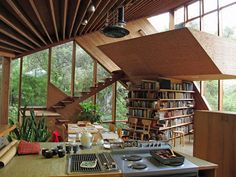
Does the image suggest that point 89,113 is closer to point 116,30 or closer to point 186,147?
point 186,147

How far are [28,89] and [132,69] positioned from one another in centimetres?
403

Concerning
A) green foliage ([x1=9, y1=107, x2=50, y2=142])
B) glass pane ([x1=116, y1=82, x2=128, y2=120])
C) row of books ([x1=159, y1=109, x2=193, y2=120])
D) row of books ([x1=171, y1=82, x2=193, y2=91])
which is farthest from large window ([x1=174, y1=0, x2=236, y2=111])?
green foliage ([x1=9, y1=107, x2=50, y2=142])

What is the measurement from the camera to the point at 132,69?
8.08 m

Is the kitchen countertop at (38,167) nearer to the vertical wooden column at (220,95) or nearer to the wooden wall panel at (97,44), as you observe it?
the vertical wooden column at (220,95)

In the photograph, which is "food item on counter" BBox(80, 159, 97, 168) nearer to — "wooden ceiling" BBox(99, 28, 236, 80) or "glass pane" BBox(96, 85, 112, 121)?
"wooden ceiling" BBox(99, 28, 236, 80)

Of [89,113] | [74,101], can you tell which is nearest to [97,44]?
[74,101]

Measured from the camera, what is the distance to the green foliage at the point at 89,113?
8.17m

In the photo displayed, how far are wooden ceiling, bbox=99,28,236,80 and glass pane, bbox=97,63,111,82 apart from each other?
6.67ft

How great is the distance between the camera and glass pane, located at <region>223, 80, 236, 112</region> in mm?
7280

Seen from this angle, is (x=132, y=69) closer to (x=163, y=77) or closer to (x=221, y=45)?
(x=163, y=77)

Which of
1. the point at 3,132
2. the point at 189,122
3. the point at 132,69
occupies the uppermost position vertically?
the point at 132,69

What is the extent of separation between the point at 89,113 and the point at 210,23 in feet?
17.9

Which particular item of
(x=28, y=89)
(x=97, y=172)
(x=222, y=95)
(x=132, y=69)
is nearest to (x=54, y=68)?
(x=28, y=89)

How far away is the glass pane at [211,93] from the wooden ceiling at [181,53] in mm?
1821
